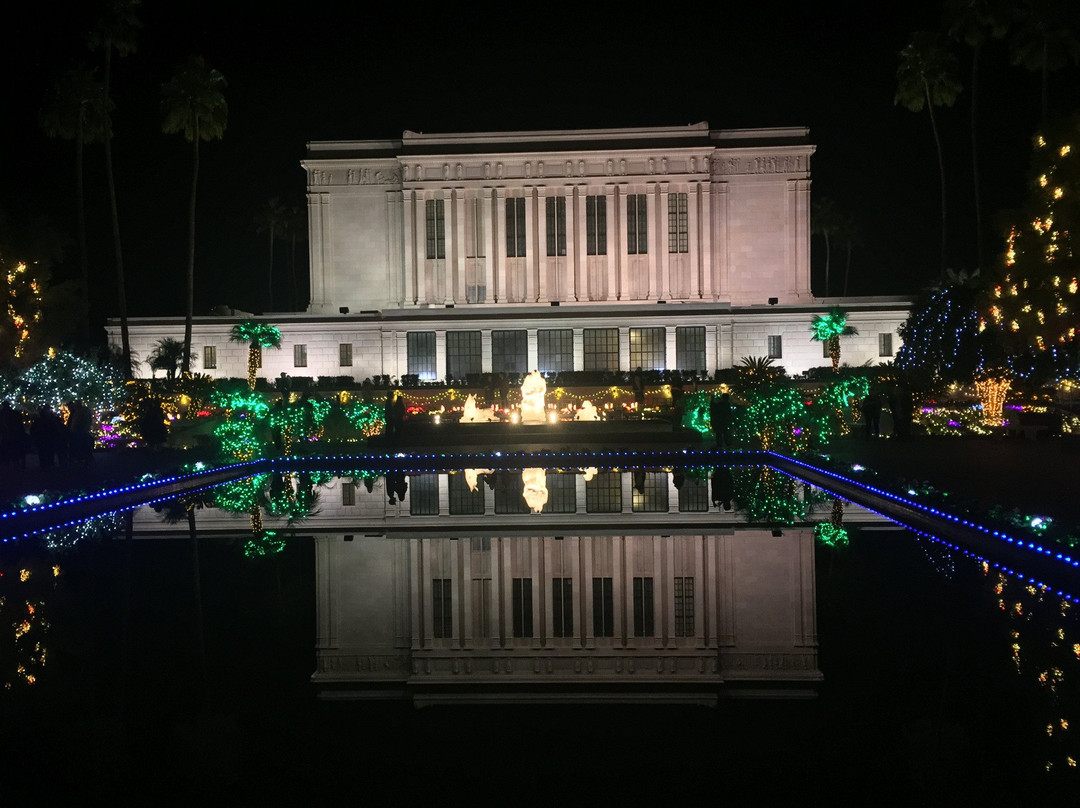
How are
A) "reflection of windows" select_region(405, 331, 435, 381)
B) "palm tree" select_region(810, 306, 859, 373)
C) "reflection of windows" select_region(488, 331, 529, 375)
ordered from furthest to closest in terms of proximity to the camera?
"reflection of windows" select_region(405, 331, 435, 381)
"reflection of windows" select_region(488, 331, 529, 375)
"palm tree" select_region(810, 306, 859, 373)

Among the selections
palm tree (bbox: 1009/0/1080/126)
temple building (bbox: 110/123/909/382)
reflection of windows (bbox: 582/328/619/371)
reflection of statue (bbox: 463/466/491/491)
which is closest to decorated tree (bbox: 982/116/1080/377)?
palm tree (bbox: 1009/0/1080/126)

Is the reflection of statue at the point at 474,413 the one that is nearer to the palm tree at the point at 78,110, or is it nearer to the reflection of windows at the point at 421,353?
the reflection of windows at the point at 421,353

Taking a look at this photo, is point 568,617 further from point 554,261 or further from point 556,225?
point 556,225

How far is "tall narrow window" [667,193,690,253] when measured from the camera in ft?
160

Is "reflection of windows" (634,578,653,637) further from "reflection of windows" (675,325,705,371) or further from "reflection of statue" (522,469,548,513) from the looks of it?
"reflection of windows" (675,325,705,371)

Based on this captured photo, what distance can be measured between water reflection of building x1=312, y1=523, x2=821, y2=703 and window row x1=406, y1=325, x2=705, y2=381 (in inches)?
1377

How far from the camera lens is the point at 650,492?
16.9m

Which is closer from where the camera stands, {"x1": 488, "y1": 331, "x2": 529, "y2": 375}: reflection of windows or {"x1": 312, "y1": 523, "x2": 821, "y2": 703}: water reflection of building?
{"x1": 312, "y1": 523, "x2": 821, "y2": 703}: water reflection of building

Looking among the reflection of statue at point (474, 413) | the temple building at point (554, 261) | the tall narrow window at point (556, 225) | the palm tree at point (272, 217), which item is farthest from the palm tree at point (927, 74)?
the palm tree at point (272, 217)

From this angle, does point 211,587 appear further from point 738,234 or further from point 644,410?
point 738,234

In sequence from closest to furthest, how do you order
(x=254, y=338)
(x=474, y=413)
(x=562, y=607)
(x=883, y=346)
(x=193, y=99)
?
(x=562, y=607) → (x=474, y=413) → (x=193, y=99) → (x=254, y=338) → (x=883, y=346)

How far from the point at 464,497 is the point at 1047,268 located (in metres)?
17.1

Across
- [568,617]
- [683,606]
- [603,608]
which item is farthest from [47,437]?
[683,606]

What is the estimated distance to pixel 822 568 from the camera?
9.87 metres
